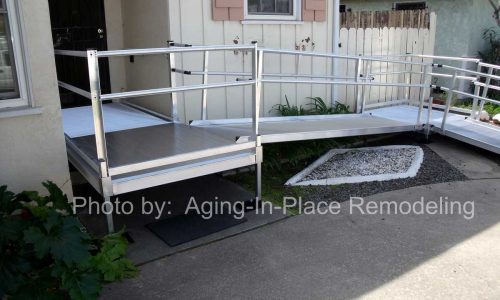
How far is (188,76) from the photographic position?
5395mm

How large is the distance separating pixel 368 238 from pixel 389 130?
7.73 feet

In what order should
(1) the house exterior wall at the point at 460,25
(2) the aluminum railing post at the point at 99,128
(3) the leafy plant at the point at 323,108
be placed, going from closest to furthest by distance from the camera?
(2) the aluminum railing post at the point at 99,128 < (3) the leafy plant at the point at 323,108 < (1) the house exterior wall at the point at 460,25

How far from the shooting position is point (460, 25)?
11.6 m

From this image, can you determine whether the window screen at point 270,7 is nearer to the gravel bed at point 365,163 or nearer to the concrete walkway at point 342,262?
the gravel bed at point 365,163

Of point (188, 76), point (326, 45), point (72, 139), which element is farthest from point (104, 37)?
point (326, 45)

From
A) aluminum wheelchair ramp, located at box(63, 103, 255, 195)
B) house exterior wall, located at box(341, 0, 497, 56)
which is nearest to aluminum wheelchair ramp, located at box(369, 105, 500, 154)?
aluminum wheelchair ramp, located at box(63, 103, 255, 195)

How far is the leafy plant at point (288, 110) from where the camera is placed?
6.19m

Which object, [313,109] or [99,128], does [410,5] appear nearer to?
[313,109]

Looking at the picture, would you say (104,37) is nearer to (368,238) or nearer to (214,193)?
(214,193)

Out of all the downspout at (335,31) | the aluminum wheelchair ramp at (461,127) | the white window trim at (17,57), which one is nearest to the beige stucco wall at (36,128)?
the white window trim at (17,57)

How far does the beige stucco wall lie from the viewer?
3.48m

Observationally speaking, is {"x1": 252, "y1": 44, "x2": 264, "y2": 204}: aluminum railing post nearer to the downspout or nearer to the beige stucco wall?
the beige stucco wall

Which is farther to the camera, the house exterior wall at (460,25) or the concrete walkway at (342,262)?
the house exterior wall at (460,25)

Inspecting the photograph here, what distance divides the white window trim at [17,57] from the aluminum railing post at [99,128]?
61 centimetres
